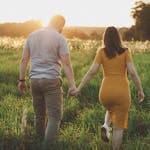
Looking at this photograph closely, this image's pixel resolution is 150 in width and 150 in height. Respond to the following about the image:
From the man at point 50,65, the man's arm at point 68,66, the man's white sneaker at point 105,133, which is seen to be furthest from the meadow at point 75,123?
the man's arm at point 68,66

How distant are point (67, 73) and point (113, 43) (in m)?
0.72

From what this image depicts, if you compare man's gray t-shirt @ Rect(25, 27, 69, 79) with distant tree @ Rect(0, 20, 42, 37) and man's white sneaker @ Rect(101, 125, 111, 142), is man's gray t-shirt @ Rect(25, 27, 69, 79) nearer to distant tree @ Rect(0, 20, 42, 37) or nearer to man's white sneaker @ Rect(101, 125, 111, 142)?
man's white sneaker @ Rect(101, 125, 111, 142)

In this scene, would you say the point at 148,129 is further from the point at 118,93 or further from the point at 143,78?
the point at 143,78

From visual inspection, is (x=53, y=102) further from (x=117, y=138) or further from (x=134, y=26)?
(x=134, y=26)

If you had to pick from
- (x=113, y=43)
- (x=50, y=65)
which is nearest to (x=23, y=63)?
(x=50, y=65)

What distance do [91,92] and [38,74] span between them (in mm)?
4323

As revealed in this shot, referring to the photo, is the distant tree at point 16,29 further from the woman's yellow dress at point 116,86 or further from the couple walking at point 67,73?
the woman's yellow dress at point 116,86

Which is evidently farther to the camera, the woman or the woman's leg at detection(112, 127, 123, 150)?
the woman's leg at detection(112, 127, 123, 150)

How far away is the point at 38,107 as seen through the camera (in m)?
6.79

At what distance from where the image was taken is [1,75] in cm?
1372

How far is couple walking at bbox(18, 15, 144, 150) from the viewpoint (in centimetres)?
632

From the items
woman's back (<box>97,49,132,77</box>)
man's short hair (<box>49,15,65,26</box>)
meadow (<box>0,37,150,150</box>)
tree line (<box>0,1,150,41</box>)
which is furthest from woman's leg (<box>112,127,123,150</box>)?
tree line (<box>0,1,150,41</box>)

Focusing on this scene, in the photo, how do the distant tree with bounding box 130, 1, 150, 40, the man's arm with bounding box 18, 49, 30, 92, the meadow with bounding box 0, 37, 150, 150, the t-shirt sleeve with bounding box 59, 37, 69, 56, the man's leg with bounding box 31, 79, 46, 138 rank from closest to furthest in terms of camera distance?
A: 1. the t-shirt sleeve with bounding box 59, 37, 69, 56
2. the man's leg with bounding box 31, 79, 46, 138
3. the man's arm with bounding box 18, 49, 30, 92
4. the meadow with bounding box 0, 37, 150, 150
5. the distant tree with bounding box 130, 1, 150, 40

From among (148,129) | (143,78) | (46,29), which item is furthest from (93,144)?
(143,78)
